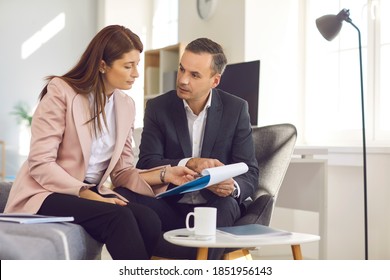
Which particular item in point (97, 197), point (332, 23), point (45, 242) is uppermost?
point (332, 23)

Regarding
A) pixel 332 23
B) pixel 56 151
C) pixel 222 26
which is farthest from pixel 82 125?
pixel 222 26

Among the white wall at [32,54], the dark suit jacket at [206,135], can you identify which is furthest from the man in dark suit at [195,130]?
the white wall at [32,54]

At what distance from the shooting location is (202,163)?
233cm

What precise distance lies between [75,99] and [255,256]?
237cm

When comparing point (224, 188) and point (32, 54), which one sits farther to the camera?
point (32, 54)

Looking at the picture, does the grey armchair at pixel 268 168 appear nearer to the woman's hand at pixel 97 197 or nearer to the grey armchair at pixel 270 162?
the grey armchair at pixel 270 162

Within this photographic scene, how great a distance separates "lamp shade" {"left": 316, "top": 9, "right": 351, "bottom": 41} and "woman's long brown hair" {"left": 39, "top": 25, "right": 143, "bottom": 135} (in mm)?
1677

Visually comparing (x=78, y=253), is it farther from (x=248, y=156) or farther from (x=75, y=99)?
(x=248, y=156)

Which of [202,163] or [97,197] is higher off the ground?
[202,163]

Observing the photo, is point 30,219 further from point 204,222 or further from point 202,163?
point 202,163

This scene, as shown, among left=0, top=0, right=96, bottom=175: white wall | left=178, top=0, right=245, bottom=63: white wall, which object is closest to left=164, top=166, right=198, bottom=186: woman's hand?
left=178, top=0, right=245, bottom=63: white wall

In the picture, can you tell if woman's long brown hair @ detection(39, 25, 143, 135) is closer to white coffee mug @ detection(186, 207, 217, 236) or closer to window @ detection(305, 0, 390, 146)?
white coffee mug @ detection(186, 207, 217, 236)

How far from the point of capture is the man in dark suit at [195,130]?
2494 mm

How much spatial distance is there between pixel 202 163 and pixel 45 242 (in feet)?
2.16
